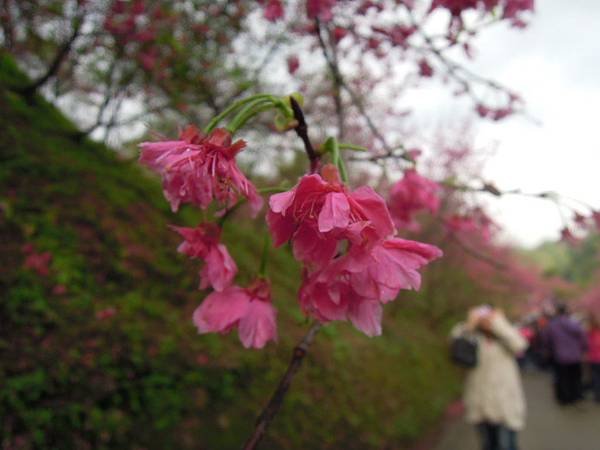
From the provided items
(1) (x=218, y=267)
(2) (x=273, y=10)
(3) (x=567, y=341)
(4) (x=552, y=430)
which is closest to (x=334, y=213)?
(1) (x=218, y=267)

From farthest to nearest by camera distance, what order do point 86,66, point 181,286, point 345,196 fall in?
point 86,66, point 181,286, point 345,196

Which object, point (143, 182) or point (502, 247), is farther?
point (502, 247)

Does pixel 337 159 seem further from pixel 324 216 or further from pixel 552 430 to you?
pixel 552 430

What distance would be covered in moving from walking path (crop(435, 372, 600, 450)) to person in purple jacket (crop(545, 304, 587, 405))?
529mm

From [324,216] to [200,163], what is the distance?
249 millimetres

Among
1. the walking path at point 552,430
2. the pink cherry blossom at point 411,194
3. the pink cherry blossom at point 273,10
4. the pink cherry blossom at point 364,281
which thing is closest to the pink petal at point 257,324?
the pink cherry blossom at point 364,281

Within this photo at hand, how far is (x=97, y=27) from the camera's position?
13.3 ft

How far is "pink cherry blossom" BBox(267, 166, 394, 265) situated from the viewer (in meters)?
0.64

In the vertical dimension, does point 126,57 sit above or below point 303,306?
above

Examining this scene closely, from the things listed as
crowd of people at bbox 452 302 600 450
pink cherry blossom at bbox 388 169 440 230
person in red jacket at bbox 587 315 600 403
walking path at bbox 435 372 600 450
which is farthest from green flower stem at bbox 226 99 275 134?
person in red jacket at bbox 587 315 600 403

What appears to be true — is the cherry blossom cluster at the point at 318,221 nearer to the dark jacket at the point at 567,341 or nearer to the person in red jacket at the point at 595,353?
the dark jacket at the point at 567,341

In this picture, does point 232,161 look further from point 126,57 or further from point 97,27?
point 126,57

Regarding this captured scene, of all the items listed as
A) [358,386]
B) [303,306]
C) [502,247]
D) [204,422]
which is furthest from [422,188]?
[502,247]

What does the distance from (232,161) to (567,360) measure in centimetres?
703
